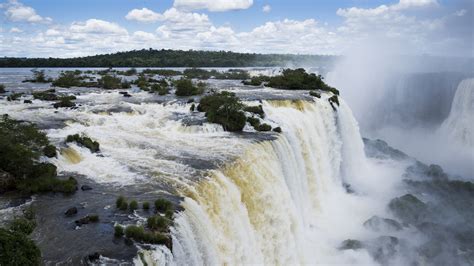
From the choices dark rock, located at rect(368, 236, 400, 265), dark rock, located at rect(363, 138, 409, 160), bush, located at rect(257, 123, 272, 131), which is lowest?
dark rock, located at rect(363, 138, 409, 160)

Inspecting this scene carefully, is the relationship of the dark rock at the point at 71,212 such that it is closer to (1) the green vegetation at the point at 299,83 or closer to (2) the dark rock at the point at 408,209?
(2) the dark rock at the point at 408,209

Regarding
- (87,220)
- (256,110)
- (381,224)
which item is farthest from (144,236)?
(381,224)

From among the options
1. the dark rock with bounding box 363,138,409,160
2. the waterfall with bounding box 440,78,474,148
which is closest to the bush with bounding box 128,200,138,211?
the dark rock with bounding box 363,138,409,160

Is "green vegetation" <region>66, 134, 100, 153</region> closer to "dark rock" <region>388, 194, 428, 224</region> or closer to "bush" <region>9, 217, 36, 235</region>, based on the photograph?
"bush" <region>9, 217, 36, 235</region>

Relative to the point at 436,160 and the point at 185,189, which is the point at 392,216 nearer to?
the point at 185,189

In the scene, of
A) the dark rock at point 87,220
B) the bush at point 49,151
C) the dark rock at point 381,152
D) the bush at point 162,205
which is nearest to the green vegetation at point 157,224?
the bush at point 162,205
